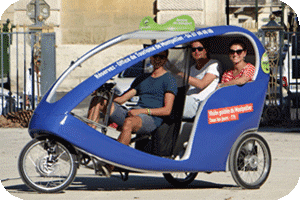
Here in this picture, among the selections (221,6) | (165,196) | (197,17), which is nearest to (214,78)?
(165,196)

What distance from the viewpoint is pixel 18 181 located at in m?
8.12

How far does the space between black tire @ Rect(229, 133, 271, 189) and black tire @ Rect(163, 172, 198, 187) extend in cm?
60

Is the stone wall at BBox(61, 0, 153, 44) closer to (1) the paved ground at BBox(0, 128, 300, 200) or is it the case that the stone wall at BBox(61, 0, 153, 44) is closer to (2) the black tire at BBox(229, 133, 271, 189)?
(1) the paved ground at BBox(0, 128, 300, 200)

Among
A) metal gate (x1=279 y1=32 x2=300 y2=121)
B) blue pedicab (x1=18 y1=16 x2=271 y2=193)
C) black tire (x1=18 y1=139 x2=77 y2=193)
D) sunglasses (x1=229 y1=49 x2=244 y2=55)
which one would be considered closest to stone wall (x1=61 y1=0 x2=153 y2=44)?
metal gate (x1=279 y1=32 x2=300 y2=121)

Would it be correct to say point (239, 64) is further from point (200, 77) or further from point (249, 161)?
point (249, 161)

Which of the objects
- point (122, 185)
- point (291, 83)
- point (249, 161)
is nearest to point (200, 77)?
point (249, 161)

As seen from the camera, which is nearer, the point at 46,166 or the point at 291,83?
the point at 46,166

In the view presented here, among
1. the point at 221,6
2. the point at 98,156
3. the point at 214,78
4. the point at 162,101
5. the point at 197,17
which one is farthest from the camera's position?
the point at 221,6

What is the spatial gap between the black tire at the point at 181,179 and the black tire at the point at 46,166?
1367 millimetres

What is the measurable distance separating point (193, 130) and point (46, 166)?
154cm

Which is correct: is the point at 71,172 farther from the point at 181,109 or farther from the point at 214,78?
the point at 214,78

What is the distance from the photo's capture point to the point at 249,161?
24.9ft

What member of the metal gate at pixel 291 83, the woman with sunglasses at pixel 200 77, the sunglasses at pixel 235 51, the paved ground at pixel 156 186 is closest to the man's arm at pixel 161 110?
the woman with sunglasses at pixel 200 77

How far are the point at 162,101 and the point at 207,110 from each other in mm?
476
